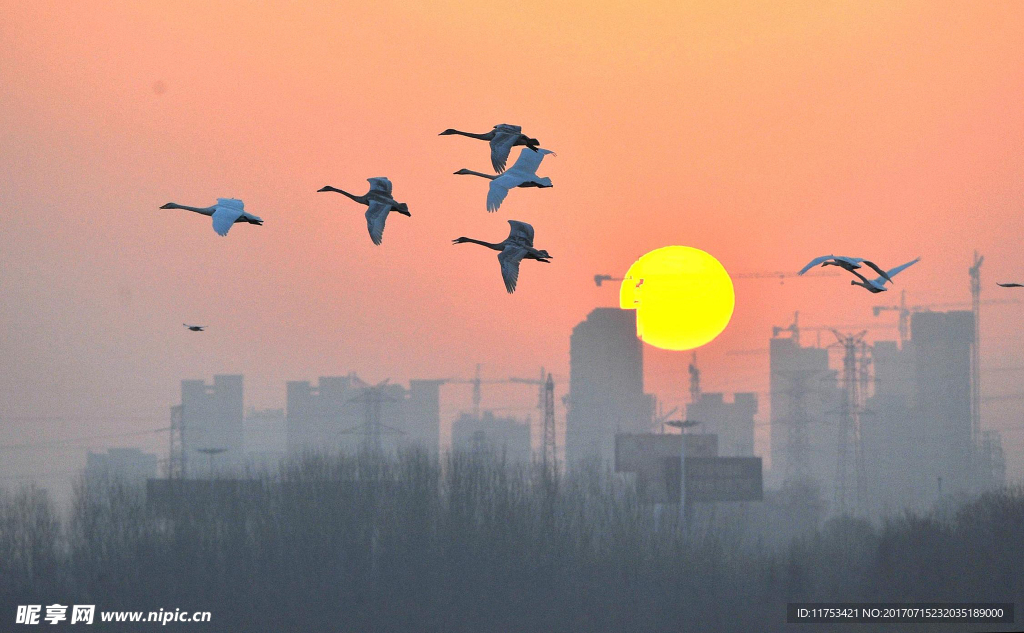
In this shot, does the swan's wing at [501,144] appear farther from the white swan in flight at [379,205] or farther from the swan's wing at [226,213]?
the swan's wing at [226,213]

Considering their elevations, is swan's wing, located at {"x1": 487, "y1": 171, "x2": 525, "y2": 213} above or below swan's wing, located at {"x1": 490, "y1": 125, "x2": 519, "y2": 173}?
below

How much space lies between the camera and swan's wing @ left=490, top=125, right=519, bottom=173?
118 feet

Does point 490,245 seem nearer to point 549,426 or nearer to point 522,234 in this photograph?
point 522,234

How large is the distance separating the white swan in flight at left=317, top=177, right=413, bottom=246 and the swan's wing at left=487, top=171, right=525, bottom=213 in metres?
2.80

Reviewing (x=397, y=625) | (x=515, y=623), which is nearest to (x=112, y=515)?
(x=397, y=625)

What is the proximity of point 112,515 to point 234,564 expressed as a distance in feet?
48.1

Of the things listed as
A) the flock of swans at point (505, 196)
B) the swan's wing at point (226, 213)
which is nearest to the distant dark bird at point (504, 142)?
the flock of swans at point (505, 196)

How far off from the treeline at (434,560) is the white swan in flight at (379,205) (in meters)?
106

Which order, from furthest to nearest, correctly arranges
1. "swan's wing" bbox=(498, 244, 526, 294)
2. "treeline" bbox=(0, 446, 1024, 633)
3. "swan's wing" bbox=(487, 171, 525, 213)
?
"treeline" bbox=(0, 446, 1024, 633)
"swan's wing" bbox=(498, 244, 526, 294)
"swan's wing" bbox=(487, 171, 525, 213)

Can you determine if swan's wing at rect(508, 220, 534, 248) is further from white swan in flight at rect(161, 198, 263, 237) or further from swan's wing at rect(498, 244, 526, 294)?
white swan in flight at rect(161, 198, 263, 237)

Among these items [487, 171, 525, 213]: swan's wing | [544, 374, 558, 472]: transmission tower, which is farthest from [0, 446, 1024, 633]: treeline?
[487, 171, 525, 213]: swan's wing

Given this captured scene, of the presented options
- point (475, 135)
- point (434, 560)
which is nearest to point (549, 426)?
point (434, 560)

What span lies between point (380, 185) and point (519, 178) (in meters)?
4.43

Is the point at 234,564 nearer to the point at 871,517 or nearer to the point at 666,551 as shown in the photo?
the point at 666,551
